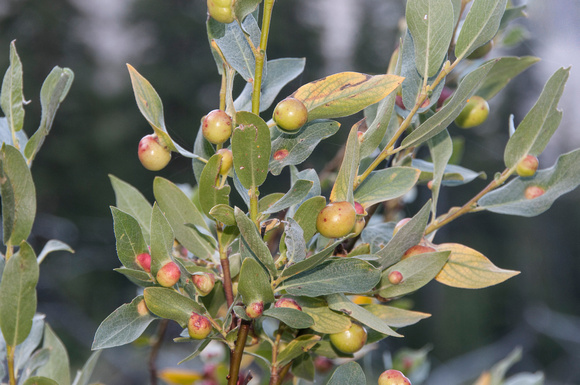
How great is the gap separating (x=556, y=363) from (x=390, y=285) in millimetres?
5183

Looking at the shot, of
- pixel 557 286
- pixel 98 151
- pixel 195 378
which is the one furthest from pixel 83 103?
pixel 195 378

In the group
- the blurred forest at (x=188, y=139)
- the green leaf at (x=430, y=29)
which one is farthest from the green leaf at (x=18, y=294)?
the blurred forest at (x=188, y=139)

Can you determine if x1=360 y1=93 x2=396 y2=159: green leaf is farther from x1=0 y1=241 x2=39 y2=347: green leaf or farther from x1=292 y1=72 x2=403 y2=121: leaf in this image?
x1=0 y1=241 x2=39 y2=347: green leaf

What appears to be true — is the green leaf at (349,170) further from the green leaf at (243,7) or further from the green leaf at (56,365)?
the green leaf at (56,365)

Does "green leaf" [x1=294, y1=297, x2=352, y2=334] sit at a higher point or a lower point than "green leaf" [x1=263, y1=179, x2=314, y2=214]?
lower

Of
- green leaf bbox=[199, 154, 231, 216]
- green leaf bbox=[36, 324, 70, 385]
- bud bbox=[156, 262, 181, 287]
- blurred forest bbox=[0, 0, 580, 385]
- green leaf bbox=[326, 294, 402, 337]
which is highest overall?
green leaf bbox=[199, 154, 231, 216]

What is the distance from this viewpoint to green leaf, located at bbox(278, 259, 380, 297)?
25cm

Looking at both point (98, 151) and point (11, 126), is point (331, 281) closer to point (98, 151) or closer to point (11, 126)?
point (11, 126)

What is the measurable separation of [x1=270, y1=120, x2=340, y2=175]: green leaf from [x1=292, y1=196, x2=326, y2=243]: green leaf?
0.02 metres

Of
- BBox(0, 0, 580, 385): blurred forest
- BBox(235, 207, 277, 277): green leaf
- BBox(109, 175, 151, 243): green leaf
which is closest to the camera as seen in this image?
BBox(235, 207, 277, 277): green leaf

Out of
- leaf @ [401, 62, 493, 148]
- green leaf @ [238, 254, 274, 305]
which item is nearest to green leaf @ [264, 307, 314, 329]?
green leaf @ [238, 254, 274, 305]

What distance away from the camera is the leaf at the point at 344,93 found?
25 centimetres

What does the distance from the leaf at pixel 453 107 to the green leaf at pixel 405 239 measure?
4 centimetres

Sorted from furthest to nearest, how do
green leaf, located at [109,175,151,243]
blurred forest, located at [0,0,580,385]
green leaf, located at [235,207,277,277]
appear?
blurred forest, located at [0,0,580,385] < green leaf, located at [109,175,151,243] < green leaf, located at [235,207,277,277]
